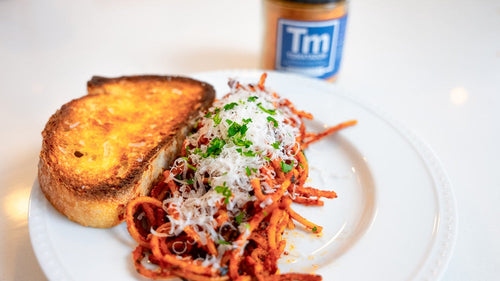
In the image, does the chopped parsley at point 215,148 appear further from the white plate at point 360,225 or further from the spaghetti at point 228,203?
the white plate at point 360,225

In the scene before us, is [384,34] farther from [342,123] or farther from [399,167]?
[399,167]

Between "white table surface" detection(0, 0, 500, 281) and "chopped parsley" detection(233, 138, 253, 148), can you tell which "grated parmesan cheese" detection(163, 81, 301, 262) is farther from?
"white table surface" detection(0, 0, 500, 281)

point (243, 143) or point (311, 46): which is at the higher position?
point (311, 46)

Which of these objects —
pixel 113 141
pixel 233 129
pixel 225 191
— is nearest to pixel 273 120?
pixel 233 129

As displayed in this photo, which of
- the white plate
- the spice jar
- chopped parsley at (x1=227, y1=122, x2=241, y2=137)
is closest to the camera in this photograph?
the white plate

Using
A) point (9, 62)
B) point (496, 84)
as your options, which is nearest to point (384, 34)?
point (496, 84)

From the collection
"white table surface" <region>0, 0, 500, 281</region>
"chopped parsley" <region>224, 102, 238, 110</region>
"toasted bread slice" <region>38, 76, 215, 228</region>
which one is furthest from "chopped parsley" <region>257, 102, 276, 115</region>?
"white table surface" <region>0, 0, 500, 281</region>

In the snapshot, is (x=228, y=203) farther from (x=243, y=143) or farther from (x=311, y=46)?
(x=311, y=46)
